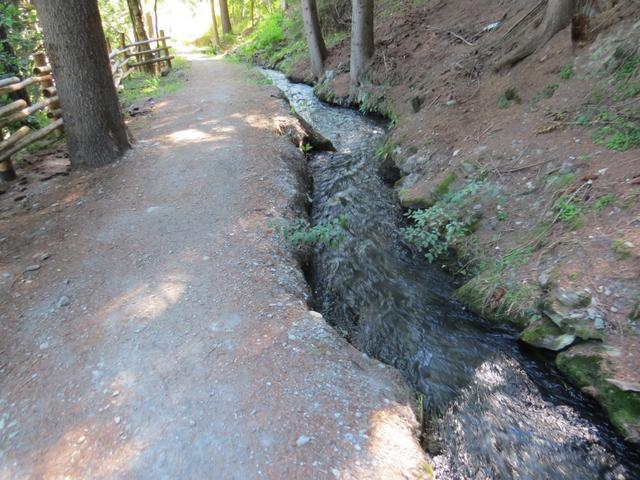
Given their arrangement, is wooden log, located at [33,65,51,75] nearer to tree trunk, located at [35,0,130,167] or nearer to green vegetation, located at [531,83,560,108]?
tree trunk, located at [35,0,130,167]

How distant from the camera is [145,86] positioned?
1421 centimetres

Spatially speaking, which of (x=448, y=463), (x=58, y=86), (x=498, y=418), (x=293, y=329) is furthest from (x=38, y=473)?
(x=58, y=86)

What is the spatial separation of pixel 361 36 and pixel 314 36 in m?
3.23

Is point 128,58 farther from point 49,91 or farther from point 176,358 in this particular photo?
point 176,358

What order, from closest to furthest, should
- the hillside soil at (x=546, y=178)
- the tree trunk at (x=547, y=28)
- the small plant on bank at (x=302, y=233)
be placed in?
the hillside soil at (x=546, y=178)
the small plant on bank at (x=302, y=233)
the tree trunk at (x=547, y=28)

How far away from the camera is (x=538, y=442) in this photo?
140 inches

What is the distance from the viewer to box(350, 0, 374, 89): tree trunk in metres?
11.7

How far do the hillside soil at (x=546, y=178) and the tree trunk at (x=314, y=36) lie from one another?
18.8ft

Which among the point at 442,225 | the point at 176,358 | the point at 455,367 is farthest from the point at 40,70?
the point at 455,367

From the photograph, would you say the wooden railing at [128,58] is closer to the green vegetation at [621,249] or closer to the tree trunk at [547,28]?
the tree trunk at [547,28]

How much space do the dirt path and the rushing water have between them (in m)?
0.63

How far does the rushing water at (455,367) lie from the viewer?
3428mm

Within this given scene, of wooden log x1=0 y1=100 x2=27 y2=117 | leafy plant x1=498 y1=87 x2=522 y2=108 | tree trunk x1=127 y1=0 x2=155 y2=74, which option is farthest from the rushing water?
tree trunk x1=127 y1=0 x2=155 y2=74

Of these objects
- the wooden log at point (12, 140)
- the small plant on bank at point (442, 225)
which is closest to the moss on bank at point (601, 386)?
the small plant on bank at point (442, 225)
